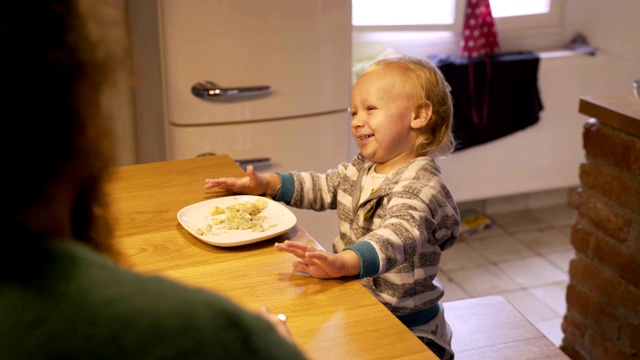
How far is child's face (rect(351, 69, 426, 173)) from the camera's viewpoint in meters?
1.58

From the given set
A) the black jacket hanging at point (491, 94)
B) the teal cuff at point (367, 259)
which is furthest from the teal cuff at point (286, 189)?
the black jacket hanging at point (491, 94)

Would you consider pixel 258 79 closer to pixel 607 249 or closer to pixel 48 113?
pixel 607 249

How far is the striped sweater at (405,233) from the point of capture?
128 cm

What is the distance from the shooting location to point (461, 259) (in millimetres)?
3514

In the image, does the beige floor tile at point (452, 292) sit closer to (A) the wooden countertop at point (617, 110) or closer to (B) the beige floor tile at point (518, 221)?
(B) the beige floor tile at point (518, 221)

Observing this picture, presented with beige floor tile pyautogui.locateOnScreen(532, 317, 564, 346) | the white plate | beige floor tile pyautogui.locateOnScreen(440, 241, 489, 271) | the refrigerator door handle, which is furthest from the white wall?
the white plate

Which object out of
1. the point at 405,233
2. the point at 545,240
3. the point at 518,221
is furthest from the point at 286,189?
the point at 518,221

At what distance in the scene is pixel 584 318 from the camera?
2.35m

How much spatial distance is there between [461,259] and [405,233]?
2.28 metres

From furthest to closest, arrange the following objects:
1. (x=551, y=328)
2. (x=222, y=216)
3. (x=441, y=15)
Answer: (x=441, y=15)
(x=551, y=328)
(x=222, y=216)

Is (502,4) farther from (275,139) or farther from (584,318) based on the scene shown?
(584,318)

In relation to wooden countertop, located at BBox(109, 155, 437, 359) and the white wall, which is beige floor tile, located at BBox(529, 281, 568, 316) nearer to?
the white wall

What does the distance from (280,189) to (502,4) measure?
8.33ft

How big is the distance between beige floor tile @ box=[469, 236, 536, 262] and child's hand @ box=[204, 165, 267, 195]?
7.16 feet
